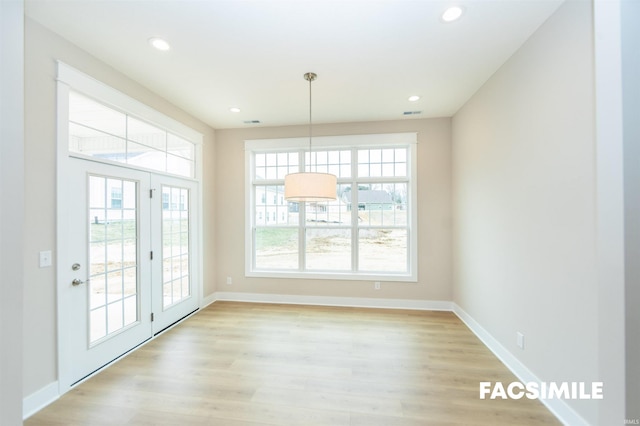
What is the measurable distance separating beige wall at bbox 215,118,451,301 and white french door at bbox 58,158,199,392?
85 centimetres

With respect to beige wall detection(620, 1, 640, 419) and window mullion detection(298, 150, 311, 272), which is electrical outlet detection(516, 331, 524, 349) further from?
window mullion detection(298, 150, 311, 272)

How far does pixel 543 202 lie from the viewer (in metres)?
2.07

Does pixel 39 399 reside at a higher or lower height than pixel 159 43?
lower

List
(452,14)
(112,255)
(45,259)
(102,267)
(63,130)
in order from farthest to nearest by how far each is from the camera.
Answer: (112,255)
(102,267)
(63,130)
(45,259)
(452,14)

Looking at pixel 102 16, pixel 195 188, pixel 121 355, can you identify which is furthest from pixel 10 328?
pixel 195 188

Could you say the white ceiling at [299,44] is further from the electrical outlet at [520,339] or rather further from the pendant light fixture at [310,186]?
the electrical outlet at [520,339]

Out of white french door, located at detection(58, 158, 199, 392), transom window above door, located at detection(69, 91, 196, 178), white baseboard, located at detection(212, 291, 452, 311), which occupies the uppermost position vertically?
transom window above door, located at detection(69, 91, 196, 178)

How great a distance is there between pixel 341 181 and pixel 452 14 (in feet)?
8.98

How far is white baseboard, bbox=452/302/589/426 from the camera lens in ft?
5.95

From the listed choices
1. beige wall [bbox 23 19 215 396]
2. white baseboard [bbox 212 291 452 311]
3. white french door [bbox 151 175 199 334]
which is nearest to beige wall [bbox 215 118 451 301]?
white baseboard [bbox 212 291 452 311]

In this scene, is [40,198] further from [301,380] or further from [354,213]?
[354,213]

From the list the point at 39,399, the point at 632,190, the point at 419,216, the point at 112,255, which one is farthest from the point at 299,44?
the point at 39,399

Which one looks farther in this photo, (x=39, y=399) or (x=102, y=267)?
(x=102, y=267)

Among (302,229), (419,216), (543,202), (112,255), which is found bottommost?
(112,255)
